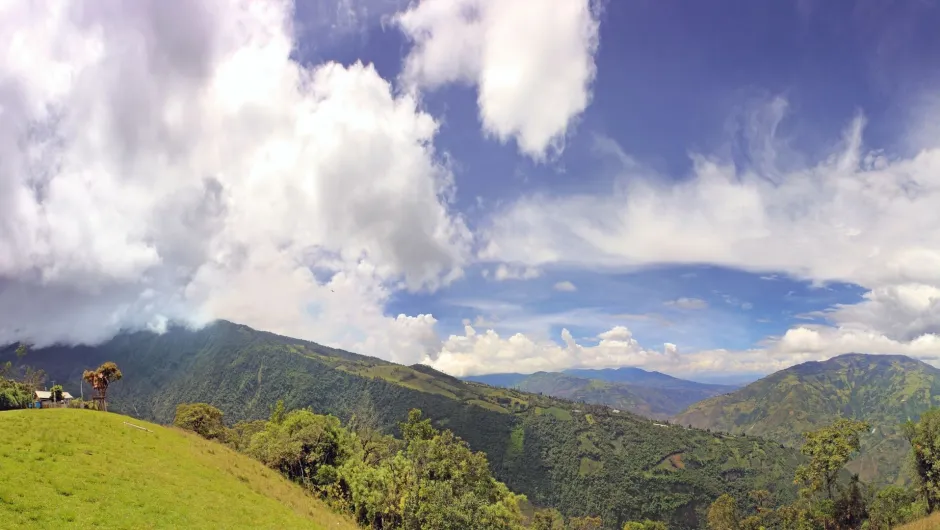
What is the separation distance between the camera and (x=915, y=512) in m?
71.8

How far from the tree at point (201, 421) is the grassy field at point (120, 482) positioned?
42.5 metres

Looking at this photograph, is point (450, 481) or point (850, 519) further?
point (850, 519)

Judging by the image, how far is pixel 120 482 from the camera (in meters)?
35.7

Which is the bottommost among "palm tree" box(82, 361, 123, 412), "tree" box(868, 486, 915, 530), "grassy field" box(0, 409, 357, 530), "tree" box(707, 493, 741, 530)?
"tree" box(707, 493, 741, 530)

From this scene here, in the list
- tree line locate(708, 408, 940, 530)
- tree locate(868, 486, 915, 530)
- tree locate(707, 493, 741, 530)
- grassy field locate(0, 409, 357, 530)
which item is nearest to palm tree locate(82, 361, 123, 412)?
grassy field locate(0, 409, 357, 530)

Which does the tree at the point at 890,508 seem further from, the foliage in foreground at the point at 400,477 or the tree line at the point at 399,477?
the foliage in foreground at the point at 400,477

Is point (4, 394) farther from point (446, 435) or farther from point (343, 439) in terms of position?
point (446, 435)

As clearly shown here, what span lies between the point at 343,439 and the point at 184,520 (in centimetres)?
5353

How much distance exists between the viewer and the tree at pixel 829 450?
248 feet

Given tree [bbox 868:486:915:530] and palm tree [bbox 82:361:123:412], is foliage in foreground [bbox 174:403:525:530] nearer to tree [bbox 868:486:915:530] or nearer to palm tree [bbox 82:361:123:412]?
palm tree [bbox 82:361:123:412]

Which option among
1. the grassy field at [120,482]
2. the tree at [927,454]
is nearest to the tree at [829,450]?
the tree at [927,454]

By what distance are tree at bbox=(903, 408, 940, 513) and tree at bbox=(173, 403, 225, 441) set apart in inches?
4628

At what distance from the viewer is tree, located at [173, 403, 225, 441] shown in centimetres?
9619

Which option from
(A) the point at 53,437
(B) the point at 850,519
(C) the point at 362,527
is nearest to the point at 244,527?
(A) the point at 53,437
